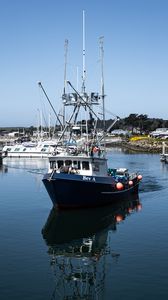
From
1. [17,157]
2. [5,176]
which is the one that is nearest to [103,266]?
[5,176]

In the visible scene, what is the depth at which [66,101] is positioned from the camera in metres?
35.5

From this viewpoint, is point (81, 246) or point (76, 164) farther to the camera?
point (76, 164)

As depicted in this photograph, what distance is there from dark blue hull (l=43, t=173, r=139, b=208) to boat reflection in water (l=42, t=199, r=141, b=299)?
0.63m

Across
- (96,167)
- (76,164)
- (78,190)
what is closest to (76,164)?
(76,164)

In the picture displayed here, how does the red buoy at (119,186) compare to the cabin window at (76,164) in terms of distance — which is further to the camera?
the red buoy at (119,186)

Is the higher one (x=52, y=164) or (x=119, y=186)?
(x=52, y=164)

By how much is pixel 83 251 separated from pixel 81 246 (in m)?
0.91

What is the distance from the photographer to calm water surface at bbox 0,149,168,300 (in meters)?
17.4

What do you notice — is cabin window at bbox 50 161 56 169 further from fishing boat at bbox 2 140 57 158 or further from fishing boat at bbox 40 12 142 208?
fishing boat at bbox 2 140 57 158

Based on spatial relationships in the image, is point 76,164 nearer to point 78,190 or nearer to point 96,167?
point 96,167

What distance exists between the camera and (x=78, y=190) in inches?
1229

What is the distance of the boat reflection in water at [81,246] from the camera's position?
17.9 m

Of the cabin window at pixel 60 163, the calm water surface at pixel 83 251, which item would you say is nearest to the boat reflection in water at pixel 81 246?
the calm water surface at pixel 83 251

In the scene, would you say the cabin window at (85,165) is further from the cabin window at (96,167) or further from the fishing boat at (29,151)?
the fishing boat at (29,151)
